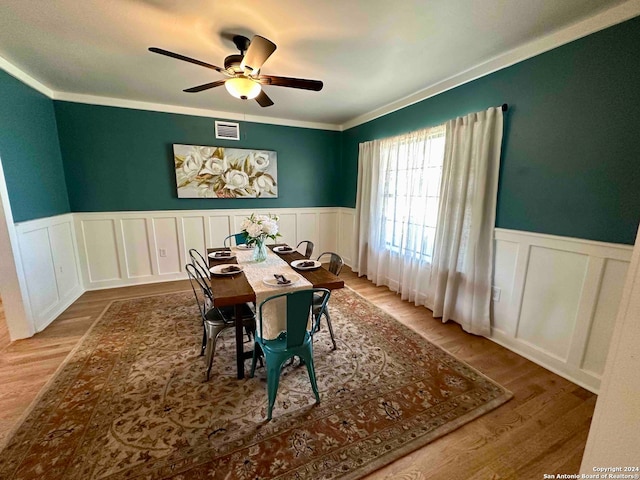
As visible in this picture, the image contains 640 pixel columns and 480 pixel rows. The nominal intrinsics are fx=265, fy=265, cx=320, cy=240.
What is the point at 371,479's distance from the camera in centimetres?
132

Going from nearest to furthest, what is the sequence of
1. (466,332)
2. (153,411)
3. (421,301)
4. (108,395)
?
1. (153,411)
2. (108,395)
3. (466,332)
4. (421,301)

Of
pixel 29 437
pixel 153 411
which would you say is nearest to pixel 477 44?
pixel 153 411

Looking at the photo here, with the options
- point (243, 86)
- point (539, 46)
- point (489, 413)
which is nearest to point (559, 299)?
point (489, 413)

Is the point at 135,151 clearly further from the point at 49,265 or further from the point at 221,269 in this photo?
the point at 221,269

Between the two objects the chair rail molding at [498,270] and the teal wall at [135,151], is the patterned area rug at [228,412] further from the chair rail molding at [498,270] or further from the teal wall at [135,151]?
the teal wall at [135,151]

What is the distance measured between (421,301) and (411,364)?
1.26 m

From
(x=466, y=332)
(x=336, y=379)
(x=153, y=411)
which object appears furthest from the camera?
(x=466, y=332)

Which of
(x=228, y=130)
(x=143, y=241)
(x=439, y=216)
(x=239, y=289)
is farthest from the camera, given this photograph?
(x=228, y=130)

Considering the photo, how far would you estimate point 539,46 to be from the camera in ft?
6.83

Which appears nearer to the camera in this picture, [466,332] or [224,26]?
[224,26]

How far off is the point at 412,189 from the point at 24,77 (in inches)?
173

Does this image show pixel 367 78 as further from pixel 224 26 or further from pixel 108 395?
pixel 108 395

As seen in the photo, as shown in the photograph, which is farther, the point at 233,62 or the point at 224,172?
the point at 224,172

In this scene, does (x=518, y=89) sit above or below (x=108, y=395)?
above
